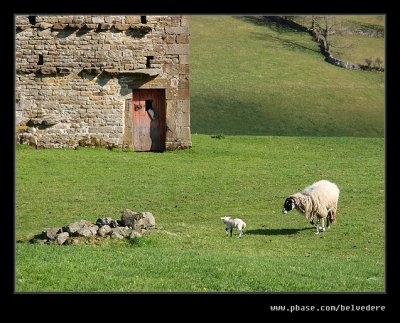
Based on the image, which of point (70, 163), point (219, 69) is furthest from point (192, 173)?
point (219, 69)

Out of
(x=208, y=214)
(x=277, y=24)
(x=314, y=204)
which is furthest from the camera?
(x=277, y=24)

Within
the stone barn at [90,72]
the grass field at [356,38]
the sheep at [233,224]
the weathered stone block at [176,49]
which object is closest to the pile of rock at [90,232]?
the sheep at [233,224]

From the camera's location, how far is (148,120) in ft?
114

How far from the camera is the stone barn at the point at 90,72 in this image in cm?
3400

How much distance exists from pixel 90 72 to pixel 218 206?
11798 millimetres

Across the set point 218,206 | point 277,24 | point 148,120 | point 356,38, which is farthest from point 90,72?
point 356,38

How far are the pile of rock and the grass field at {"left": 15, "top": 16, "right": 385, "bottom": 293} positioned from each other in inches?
13.8

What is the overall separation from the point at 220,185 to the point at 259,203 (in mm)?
2809

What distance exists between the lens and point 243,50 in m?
67.8

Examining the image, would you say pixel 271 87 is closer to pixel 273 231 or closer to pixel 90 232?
pixel 273 231

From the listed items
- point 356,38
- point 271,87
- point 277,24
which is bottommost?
point 271,87

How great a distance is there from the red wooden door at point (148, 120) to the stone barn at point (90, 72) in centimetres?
28

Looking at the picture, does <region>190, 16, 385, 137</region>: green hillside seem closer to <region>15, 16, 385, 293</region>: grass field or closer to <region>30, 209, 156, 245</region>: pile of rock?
<region>15, 16, 385, 293</region>: grass field

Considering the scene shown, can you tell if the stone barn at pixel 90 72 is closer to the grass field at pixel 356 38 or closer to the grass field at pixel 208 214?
the grass field at pixel 208 214
